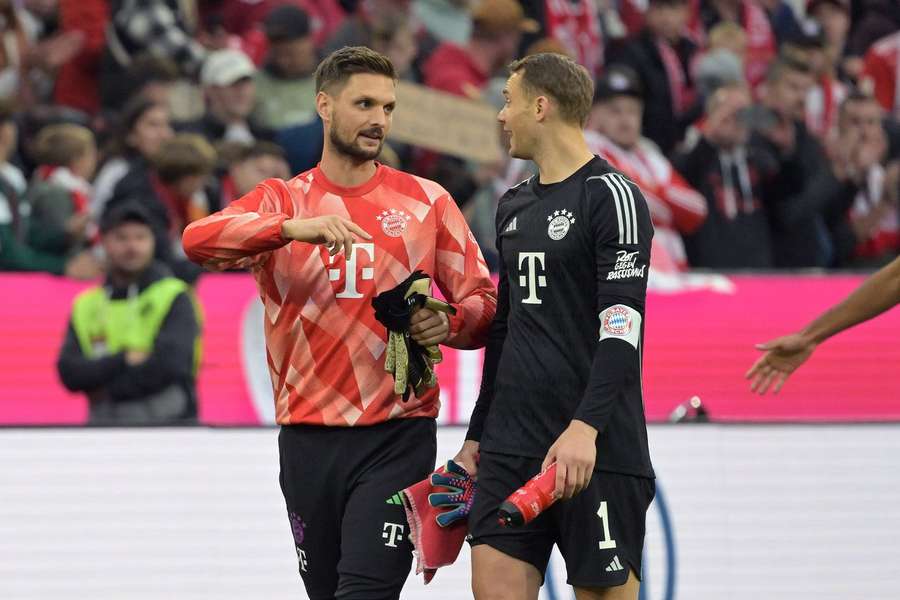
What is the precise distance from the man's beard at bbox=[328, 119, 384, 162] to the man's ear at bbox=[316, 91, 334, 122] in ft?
0.13

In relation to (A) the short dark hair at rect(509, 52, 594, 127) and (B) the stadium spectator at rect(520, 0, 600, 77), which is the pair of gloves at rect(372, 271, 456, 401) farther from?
(B) the stadium spectator at rect(520, 0, 600, 77)

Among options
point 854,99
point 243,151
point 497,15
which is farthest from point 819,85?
point 243,151

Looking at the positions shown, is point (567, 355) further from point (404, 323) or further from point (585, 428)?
point (404, 323)

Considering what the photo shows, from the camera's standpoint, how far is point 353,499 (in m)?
5.17

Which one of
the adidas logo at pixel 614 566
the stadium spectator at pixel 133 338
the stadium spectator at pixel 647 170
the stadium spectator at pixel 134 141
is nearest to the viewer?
the adidas logo at pixel 614 566

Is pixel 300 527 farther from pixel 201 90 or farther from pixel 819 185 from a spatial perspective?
pixel 819 185

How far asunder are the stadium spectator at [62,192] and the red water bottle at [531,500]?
19.0 ft

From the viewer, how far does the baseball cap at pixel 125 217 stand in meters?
8.77

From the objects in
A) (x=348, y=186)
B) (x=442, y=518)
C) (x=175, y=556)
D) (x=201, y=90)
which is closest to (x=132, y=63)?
(x=201, y=90)

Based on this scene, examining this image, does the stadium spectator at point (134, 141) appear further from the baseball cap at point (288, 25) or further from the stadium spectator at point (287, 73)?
the baseball cap at point (288, 25)

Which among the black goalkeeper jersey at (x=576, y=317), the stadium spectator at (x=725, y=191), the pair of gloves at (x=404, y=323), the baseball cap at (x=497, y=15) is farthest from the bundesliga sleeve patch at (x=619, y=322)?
the baseball cap at (x=497, y=15)

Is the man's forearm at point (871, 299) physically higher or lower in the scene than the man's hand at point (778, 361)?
higher

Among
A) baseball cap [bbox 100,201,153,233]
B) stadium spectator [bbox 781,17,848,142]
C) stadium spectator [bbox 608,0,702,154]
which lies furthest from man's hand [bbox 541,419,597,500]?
stadium spectator [bbox 781,17,848,142]

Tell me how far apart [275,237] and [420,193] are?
2.20ft
